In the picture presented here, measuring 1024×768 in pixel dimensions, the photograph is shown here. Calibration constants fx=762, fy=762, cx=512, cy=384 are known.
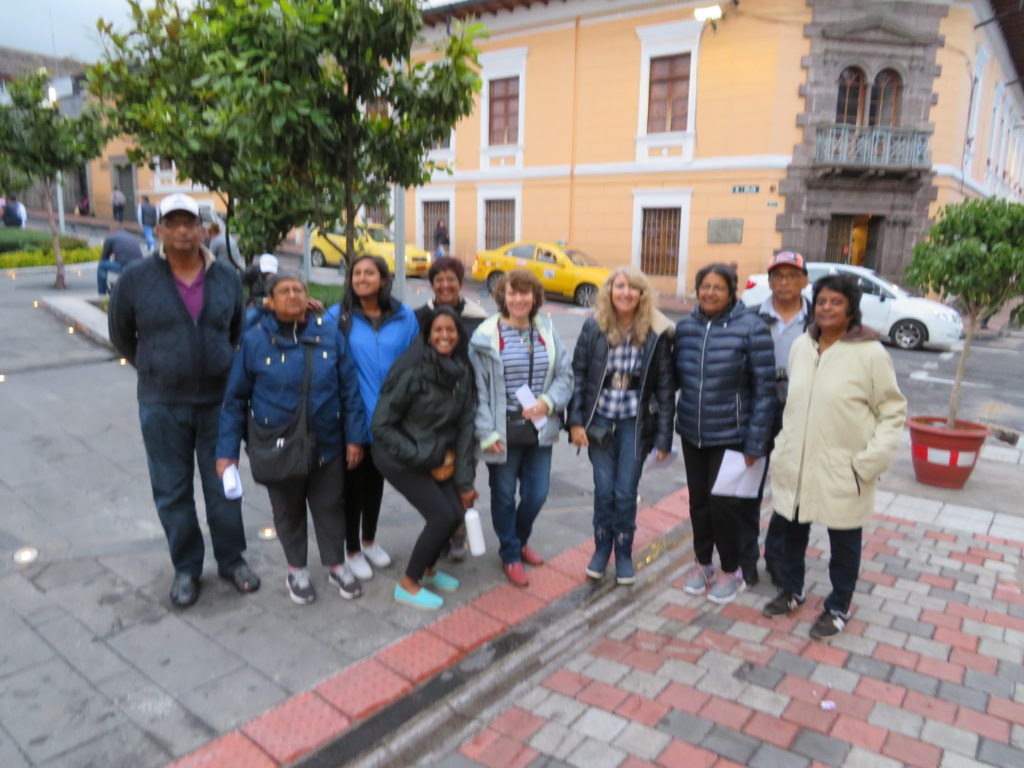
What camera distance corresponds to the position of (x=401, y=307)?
402 centimetres

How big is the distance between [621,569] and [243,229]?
6.07 m

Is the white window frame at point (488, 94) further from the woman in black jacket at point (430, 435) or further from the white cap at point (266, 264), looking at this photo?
the woman in black jacket at point (430, 435)

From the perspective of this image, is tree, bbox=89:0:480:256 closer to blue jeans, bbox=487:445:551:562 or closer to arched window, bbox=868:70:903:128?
blue jeans, bbox=487:445:551:562

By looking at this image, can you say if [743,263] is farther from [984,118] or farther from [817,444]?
[817,444]

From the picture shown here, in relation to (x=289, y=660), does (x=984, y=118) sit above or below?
above

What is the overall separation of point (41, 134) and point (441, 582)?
12.1m

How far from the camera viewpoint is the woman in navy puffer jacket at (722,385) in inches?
149

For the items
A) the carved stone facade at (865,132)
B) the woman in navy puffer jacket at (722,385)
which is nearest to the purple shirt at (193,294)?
the woman in navy puffer jacket at (722,385)

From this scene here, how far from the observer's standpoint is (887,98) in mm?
18234

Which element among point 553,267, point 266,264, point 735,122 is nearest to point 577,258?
point 553,267

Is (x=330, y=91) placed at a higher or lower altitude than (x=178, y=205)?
higher

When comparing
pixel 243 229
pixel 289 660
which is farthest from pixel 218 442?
pixel 243 229

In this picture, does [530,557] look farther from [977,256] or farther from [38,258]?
[38,258]

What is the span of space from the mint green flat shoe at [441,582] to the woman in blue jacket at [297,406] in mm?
372
